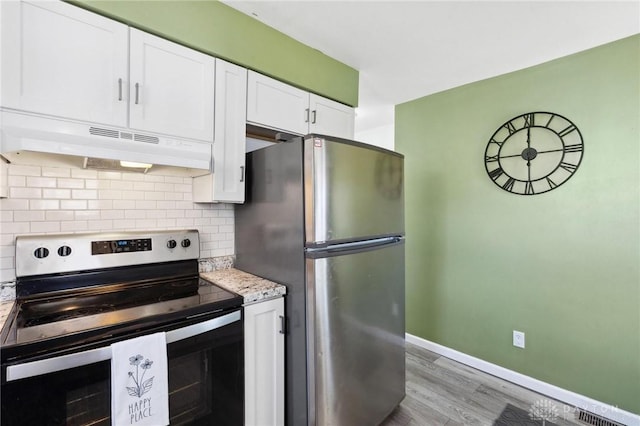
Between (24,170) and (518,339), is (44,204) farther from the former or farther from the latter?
(518,339)

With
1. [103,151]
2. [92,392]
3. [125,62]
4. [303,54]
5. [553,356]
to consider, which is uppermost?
[303,54]

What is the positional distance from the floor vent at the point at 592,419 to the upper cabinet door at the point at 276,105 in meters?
2.66

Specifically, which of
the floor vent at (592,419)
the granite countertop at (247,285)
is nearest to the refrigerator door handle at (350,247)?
the granite countertop at (247,285)

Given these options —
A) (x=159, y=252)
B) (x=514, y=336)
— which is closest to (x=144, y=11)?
(x=159, y=252)

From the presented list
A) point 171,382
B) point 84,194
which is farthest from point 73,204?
point 171,382

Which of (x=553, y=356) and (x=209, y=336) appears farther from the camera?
(x=553, y=356)

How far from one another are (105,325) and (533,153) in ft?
9.10

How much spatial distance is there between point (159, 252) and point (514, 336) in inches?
105

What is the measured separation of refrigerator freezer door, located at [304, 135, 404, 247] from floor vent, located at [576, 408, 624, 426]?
1.75 meters

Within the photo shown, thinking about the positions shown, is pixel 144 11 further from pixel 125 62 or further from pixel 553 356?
pixel 553 356

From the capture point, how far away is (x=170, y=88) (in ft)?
4.76

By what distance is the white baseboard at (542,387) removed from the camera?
Result: 1.86 metres

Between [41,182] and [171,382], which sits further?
[41,182]

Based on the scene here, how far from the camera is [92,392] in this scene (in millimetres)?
1009
